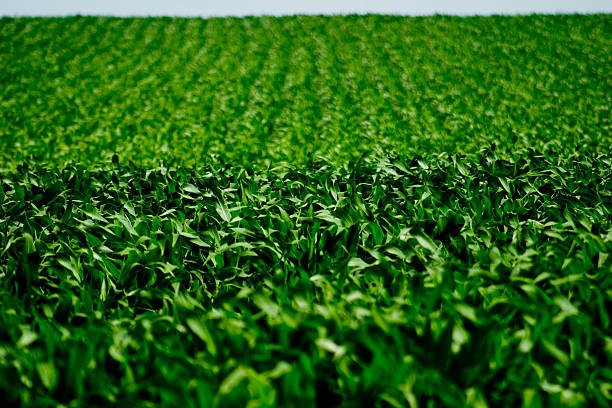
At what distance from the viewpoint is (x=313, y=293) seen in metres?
2.24

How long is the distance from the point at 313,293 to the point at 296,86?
14.6 m

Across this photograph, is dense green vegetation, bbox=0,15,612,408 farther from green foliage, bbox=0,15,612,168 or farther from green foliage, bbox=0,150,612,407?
green foliage, bbox=0,15,612,168

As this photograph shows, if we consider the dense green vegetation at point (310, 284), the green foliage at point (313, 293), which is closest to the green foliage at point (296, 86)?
the dense green vegetation at point (310, 284)

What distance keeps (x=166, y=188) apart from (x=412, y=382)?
125 inches

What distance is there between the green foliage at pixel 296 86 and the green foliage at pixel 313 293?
323 cm

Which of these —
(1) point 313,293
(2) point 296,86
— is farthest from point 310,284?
(2) point 296,86

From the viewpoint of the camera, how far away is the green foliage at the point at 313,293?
141 cm

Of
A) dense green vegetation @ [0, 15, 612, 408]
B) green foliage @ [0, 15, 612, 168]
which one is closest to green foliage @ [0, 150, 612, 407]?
dense green vegetation @ [0, 15, 612, 408]

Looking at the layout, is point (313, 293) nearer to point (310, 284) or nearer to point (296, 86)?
point (310, 284)

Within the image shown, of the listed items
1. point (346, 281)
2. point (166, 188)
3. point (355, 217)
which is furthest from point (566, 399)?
point (166, 188)

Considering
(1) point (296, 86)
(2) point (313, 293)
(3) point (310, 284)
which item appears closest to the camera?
(3) point (310, 284)

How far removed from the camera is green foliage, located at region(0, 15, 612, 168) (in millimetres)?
9727

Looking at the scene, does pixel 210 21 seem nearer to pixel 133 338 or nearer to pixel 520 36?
pixel 520 36

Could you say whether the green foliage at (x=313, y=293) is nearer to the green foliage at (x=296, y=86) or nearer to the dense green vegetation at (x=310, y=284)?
the dense green vegetation at (x=310, y=284)
